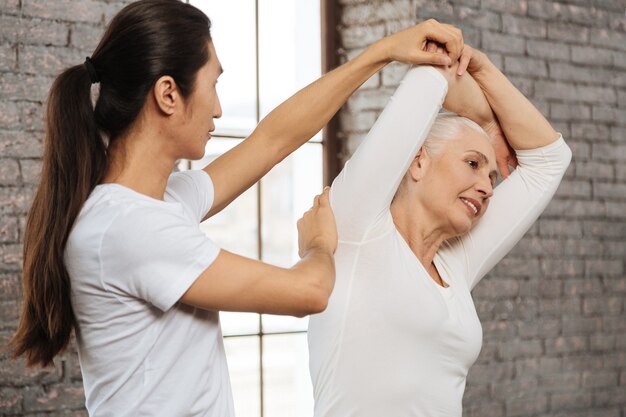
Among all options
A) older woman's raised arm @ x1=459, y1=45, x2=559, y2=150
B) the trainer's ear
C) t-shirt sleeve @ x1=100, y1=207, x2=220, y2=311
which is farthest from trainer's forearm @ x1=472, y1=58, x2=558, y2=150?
t-shirt sleeve @ x1=100, y1=207, x2=220, y2=311

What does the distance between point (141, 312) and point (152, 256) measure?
0.10 m

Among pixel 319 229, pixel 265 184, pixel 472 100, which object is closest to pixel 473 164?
pixel 472 100

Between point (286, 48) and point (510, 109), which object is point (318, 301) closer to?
point (510, 109)

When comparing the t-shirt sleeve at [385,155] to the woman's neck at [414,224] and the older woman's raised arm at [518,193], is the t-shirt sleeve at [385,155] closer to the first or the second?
the woman's neck at [414,224]

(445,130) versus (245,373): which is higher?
(445,130)

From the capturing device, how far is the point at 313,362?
1737mm

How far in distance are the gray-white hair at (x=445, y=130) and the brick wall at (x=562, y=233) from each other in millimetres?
1580

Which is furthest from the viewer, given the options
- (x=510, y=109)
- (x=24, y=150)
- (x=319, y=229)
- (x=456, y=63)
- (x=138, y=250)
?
(x=24, y=150)

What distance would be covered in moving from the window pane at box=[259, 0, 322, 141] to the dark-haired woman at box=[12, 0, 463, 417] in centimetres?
190

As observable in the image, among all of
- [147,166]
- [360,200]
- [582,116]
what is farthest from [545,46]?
[147,166]

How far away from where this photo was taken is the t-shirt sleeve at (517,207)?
1963mm

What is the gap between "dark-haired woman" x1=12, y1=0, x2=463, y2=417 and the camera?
131cm

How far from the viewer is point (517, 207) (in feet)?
6.46

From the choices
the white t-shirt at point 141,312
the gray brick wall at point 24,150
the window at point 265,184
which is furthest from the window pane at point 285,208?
the white t-shirt at point 141,312
